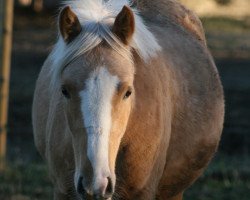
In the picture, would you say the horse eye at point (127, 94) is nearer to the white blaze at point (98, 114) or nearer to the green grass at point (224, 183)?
the white blaze at point (98, 114)

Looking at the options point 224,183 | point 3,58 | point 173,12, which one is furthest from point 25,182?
point 173,12

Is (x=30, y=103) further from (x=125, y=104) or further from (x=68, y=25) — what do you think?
(x=125, y=104)

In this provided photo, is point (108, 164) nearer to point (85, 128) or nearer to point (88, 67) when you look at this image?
point (85, 128)

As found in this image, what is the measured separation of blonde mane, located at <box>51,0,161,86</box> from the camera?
4.55 metres

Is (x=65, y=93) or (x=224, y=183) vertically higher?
(x=65, y=93)

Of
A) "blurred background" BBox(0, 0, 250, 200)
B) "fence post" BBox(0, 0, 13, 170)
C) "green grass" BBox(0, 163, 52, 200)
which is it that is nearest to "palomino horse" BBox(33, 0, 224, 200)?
"blurred background" BBox(0, 0, 250, 200)

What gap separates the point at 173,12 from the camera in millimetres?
6488

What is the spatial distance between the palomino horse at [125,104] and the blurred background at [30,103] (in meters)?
0.90

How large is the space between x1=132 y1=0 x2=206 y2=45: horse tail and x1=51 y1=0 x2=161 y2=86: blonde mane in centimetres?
106

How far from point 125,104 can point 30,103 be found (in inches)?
296

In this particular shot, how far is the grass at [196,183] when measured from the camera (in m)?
7.53

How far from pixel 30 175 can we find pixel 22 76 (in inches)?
228

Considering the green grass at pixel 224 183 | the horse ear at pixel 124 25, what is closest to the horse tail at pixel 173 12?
the horse ear at pixel 124 25

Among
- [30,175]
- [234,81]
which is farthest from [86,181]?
[234,81]
